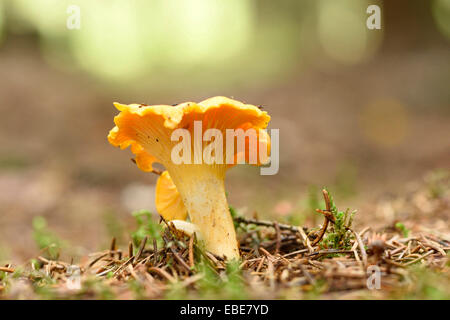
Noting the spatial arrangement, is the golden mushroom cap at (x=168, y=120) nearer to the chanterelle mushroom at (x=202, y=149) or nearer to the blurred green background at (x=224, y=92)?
the chanterelle mushroom at (x=202, y=149)

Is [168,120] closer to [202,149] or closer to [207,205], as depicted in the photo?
[202,149]

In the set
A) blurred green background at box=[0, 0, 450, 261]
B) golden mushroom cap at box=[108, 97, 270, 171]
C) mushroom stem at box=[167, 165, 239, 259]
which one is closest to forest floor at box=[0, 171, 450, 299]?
mushroom stem at box=[167, 165, 239, 259]

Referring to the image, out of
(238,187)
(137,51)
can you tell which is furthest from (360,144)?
(137,51)

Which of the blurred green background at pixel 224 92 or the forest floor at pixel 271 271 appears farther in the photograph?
the blurred green background at pixel 224 92

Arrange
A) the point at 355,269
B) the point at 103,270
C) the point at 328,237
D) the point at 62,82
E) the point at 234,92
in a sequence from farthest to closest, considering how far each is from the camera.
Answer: the point at 234,92
the point at 62,82
the point at 103,270
the point at 328,237
the point at 355,269

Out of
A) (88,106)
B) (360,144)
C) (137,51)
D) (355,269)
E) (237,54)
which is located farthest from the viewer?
(237,54)

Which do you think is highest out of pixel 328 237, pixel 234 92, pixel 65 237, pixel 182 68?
pixel 182 68

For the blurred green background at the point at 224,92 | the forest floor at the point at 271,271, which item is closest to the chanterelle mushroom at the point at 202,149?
the forest floor at the point at 271,271
